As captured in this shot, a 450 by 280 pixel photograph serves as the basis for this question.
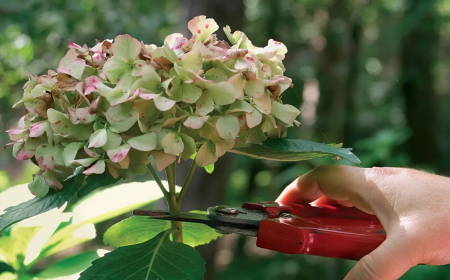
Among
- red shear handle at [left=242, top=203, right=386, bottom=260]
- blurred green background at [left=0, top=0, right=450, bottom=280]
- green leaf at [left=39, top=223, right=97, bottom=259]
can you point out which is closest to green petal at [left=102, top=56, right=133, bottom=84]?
red shear handle at [left=242, top=203, right=386, bottom=260]

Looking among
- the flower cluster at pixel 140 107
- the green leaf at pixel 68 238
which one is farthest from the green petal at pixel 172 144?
the green leaf at pixel 68 238

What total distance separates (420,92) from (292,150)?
2.94 m

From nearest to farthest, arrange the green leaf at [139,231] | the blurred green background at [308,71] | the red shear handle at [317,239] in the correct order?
1. the red shear handle at [317,239]
2. the green leaf at [139,231]
3. the blurred green background at [308,71]

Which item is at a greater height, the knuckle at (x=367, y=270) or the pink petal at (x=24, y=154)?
the pink petal at (x=24, y=154)

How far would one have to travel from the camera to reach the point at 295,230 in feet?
1.70

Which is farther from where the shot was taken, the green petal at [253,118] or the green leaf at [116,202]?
the green leaf at [116,202]

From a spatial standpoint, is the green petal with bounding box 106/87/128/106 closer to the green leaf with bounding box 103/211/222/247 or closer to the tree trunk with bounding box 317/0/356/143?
the green leaf with bounding box 103/211/222/247

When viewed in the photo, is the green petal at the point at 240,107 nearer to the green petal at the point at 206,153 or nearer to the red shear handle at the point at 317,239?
the green petal at the point at 206,153

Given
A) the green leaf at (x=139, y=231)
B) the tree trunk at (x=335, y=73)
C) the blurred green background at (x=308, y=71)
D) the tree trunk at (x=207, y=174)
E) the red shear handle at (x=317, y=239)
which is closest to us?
the red shear handle at (x=317, y=239)

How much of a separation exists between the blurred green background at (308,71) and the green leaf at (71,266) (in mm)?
612

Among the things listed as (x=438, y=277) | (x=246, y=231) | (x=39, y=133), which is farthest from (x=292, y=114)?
(x=438, y=277)

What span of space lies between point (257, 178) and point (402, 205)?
3.13 metres

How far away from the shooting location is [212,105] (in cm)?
43

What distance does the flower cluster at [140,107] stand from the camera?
423 mm
